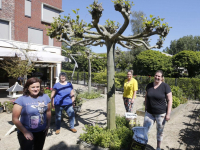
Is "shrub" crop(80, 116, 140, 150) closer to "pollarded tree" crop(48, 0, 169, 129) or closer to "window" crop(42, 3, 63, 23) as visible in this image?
"pollarded tree" crop(48, 0, 169, 129)

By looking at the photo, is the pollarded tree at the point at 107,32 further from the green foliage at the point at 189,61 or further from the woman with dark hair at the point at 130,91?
the green foliage at the point at 189,61

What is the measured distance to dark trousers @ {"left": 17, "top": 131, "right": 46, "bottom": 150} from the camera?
2229 mm

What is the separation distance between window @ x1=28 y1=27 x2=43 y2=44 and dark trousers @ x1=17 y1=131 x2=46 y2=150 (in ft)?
41.1

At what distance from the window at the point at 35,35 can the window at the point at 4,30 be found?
5.39 feet

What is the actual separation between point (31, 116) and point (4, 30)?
40.1 ft

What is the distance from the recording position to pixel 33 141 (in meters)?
2.37

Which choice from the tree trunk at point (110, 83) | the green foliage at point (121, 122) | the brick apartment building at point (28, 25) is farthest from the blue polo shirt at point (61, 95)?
the brick apartment building at point (28, 25)

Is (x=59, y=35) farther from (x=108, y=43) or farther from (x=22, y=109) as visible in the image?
(x=22, y=109)

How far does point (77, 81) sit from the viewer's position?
61.4 ft

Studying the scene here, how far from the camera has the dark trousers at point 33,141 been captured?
2.23 metres

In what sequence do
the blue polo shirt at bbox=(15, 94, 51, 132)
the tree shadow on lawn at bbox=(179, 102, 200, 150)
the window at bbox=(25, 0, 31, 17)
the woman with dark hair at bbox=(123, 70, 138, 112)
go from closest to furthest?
the blue polo shirt at bbox=(15, 94, 51, 132)
the tree shadow on lawn at bbox=(179, 102, 200, 150)
the woman with dark hair at bbox=(123, 70, 138, 112)
the window at bbox=(25, 0, 31, 17)

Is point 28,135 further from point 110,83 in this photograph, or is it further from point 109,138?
point 110,83

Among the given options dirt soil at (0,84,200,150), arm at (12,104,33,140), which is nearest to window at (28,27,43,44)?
dirt soil at (0,84,200,150)

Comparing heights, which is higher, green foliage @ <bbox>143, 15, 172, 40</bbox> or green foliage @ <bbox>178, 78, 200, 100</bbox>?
green foliage @ <bbox>143, 15, 172, 40</bbox>
